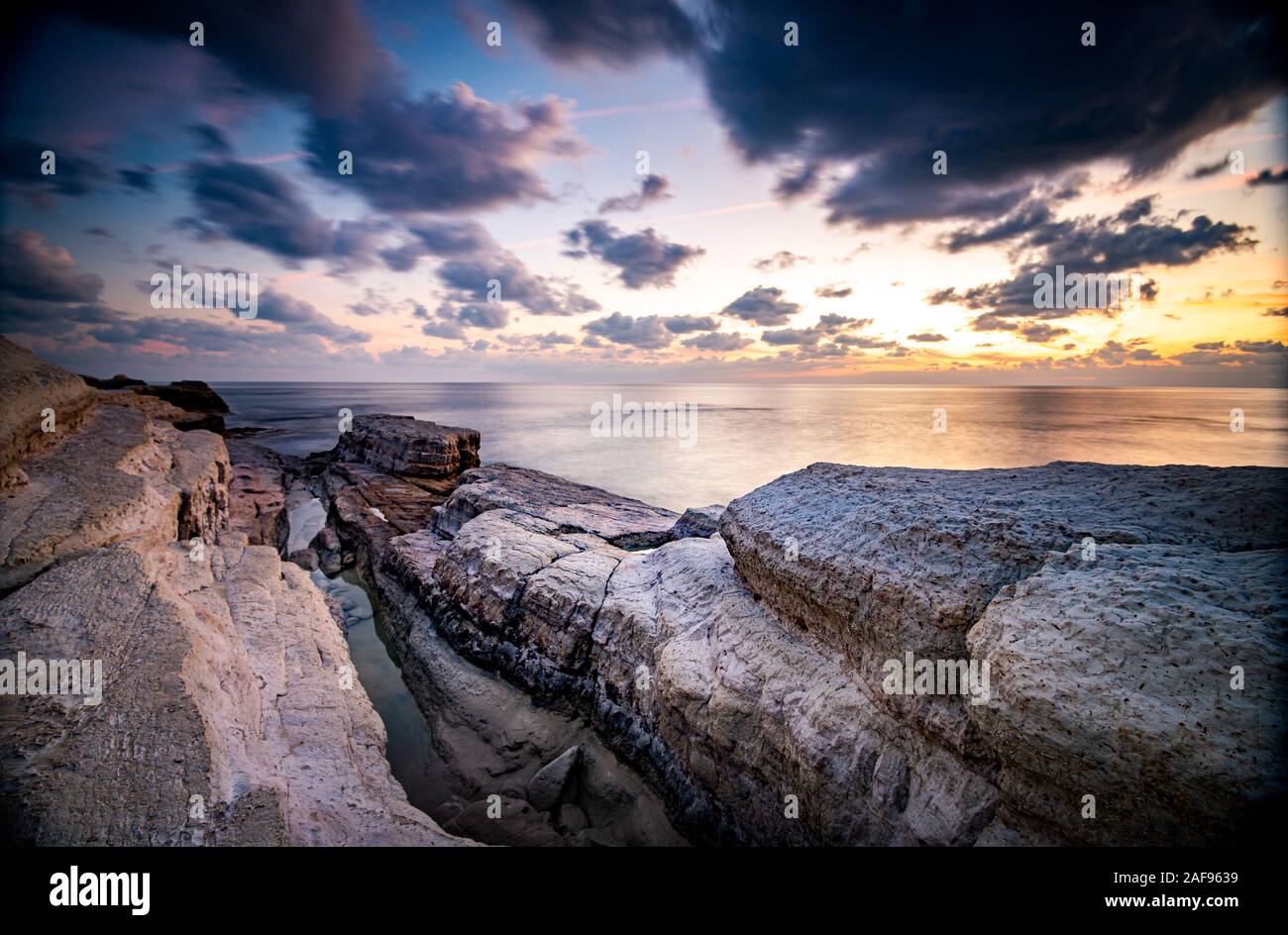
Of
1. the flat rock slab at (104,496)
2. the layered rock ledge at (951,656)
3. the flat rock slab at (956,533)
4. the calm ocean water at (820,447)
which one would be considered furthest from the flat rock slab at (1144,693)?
the calm ocean water at (820,447)

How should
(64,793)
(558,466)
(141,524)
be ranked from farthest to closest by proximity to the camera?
(558,466) < (141,524) < (64,793)

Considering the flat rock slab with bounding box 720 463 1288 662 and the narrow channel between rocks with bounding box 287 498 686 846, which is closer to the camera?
the flat rock slab with bounding box 720 463 1288 662

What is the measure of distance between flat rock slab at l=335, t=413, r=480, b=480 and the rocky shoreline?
31.9 feet

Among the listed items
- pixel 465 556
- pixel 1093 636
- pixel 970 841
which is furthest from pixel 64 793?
pixel 1093 636

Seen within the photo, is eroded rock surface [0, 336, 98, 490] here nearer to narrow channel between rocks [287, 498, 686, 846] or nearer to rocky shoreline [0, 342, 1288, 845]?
rocky shoreline [0, 342, 1288, 845]

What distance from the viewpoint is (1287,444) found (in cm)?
2403

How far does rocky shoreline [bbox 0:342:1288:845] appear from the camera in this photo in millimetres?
2986

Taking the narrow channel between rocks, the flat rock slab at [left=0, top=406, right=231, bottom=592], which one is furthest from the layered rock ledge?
the flat rock slab at [left=0, top=406, right=231, bottom=592]

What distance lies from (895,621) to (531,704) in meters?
5.36

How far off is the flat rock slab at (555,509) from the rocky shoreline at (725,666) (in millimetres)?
2385

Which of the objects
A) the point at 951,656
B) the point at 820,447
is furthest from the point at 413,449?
the point at 820,447

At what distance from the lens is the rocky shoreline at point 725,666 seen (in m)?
2.99

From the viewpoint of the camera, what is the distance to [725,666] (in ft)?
17.7
